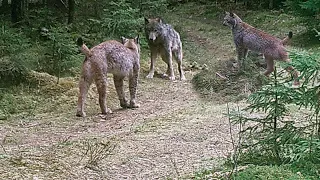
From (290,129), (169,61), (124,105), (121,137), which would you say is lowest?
(124,105)

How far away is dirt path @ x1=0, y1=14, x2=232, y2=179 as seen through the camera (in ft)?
19.3

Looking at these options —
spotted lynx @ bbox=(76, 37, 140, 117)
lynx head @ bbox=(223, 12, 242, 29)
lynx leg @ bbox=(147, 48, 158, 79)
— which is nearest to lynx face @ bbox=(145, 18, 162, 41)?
lynx leg @ bbox=(147, 48, 158, 79)

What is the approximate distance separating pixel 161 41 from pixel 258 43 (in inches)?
106

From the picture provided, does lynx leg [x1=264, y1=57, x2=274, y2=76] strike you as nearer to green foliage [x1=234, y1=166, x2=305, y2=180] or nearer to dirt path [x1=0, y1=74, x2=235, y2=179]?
dirt path [x1=0, y1=74, x2=235, y2=179]

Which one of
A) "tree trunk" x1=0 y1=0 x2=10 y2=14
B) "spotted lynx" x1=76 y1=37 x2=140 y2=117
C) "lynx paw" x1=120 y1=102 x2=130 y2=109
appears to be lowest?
"lynx paw" x1=120 y1=102 x2=130 y2=109

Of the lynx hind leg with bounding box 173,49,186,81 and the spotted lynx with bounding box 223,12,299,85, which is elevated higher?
the spotted lynx with bounding box 223,12,299,85

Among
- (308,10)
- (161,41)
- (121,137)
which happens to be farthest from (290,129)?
(308,10)

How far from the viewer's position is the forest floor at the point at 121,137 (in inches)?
233

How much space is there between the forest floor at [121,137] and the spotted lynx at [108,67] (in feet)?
1.04

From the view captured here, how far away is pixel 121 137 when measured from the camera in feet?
25.5

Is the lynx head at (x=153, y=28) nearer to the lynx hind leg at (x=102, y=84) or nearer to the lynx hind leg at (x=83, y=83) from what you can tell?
the lynx hind leg at (x=102, y=84)

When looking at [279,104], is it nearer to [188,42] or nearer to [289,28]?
[188,42]

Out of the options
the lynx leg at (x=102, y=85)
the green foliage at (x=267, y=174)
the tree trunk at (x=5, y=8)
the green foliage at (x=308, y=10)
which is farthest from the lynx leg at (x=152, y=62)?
the green foliage at (x=267, y=174)

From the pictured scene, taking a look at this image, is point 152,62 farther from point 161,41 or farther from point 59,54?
point 59,54
